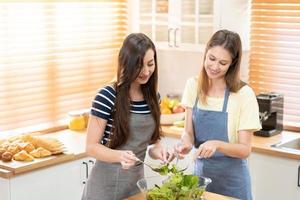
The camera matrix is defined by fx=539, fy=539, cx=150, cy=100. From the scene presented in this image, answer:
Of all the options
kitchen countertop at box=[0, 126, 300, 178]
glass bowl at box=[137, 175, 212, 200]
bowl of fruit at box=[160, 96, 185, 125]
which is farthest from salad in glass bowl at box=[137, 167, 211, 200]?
bowl of fruit at box=[160, 96, 185, 125]

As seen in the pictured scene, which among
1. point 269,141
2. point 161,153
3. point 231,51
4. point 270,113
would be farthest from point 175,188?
point 270,113

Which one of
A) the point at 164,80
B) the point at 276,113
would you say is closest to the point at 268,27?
the point at 276,113

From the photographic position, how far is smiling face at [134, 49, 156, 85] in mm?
2192

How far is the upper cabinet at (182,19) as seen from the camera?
341cm

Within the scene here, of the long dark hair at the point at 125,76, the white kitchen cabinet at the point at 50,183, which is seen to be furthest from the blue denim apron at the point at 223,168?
the white kitchen cabinet at the point at 50,183

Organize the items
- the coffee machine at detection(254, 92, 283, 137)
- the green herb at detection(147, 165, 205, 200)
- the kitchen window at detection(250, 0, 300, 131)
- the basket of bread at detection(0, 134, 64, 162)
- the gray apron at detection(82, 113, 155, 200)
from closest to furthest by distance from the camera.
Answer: the green herb at detection(147, 165, 205, 200) < the gray apron at detection(82, 113, 155, 200) < the basket of bread at detection(0, 134, 64, 162) < the coffee machine at detection(254, 92, 283, 137) < the kitchen window at detection(250, 0, 300, 131)

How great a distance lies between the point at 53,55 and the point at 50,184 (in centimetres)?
100

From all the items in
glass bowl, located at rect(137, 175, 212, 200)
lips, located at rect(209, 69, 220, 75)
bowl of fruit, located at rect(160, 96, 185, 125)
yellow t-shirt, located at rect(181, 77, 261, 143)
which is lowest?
bowl of fruit, located at rect(160, 96, 185, 125)

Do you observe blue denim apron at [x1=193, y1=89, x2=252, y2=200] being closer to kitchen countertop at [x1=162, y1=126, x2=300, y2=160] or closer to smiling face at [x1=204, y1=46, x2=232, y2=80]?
smiling face at [x1=204, y1=46, x2=232, y2=80]

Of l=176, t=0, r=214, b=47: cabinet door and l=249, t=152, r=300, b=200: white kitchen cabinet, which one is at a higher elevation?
l=176, t=0, r=214, b=47: cabinet door

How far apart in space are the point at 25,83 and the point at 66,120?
1.48 feet

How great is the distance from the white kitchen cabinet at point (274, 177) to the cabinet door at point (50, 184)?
1017 millimetres

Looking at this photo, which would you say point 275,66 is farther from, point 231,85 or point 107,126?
point 107,126

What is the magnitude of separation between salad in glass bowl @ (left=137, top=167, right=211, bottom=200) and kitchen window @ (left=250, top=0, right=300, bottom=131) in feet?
5.56
